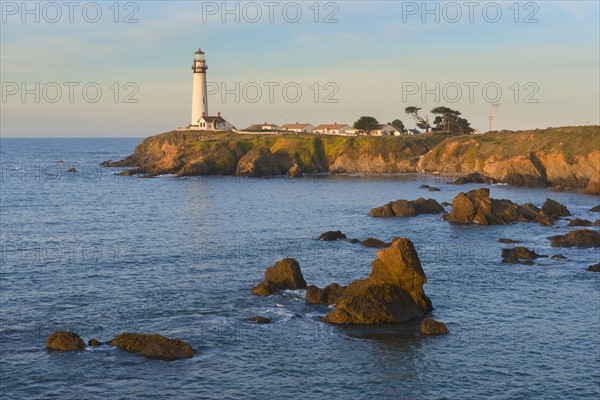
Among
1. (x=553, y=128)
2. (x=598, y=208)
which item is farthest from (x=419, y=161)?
(x=598, y=208)

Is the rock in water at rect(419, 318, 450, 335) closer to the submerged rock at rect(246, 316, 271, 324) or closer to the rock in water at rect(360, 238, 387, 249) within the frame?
the submerged rock at rect(246, 316, 271, 324)

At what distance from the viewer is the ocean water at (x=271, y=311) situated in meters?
37.2

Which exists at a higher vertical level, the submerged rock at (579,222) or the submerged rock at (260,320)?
the submerged rock at (579,222)

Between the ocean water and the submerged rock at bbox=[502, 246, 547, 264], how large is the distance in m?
1.46

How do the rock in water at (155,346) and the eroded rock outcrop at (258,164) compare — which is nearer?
the rock in water at (155,346)

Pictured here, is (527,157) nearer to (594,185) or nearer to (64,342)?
(594,185)

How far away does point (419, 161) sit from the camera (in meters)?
179

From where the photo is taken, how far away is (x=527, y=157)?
14562 centimetres

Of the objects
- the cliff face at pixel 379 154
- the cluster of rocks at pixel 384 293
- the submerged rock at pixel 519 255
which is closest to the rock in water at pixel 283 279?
the cluster of rocks at pixel 384 293

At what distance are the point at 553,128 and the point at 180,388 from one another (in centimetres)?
15262

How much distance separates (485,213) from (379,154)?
3496 inches

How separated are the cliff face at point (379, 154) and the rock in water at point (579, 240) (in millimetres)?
68702

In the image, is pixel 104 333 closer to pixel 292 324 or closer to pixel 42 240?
pixel 292 324

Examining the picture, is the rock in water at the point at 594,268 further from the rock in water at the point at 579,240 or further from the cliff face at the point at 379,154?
the cliff face at the point at 379,154
